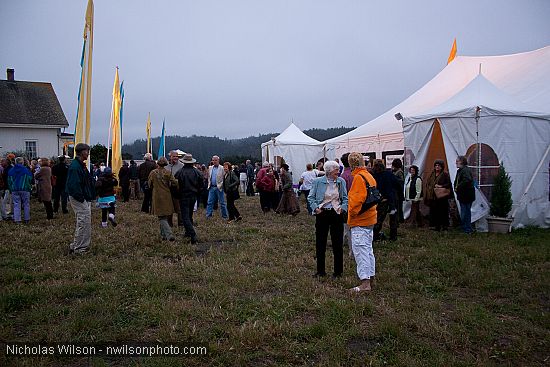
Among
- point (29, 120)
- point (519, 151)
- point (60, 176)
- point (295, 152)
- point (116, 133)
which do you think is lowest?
point (60, 176)

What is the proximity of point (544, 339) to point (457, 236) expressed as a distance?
5222 mm

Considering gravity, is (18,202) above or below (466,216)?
above

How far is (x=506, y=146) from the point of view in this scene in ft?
31.8

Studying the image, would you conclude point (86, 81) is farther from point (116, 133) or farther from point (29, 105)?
point (29, 105)

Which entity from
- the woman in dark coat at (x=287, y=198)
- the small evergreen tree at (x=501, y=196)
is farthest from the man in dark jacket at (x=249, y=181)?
the small evergreen tree at (x=501, y=196)

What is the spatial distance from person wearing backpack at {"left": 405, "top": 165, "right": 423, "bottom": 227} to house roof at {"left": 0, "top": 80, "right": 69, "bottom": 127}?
29477 millimetres

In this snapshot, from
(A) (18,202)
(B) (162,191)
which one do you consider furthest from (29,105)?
(B) (162,191)

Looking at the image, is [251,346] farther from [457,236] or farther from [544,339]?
[457,236]

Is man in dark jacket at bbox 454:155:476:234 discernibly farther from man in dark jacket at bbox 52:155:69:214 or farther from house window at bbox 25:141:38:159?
house window at bbox 25:141:38:159

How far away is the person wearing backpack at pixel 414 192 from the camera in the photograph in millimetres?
10047

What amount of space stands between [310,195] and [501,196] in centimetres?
610

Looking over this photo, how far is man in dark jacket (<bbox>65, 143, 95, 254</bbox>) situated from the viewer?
6.89m

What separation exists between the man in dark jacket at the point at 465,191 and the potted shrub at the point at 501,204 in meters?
0.56

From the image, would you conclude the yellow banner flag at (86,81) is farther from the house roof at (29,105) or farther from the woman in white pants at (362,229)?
the house roof at (29,105)
